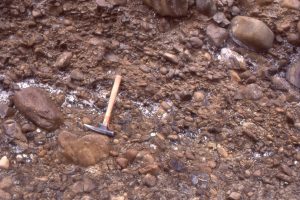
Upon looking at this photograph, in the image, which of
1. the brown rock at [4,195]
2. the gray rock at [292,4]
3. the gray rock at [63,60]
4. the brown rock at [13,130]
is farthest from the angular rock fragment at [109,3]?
the brown rock at [4,195]

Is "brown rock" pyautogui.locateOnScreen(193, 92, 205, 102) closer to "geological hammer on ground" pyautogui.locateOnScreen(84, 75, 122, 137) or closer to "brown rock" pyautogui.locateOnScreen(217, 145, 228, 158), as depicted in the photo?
"brown rock" pyautogui.locateOnScreen(217, 145, 228, 158)

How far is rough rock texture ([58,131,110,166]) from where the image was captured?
170 centimetres

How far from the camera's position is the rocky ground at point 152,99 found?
170 cm

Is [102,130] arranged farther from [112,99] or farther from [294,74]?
[294,74]

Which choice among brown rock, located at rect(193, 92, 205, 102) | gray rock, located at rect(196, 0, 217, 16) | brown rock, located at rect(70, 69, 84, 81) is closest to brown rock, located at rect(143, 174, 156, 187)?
brown rock, located at rect(193, 92, 205, 102)

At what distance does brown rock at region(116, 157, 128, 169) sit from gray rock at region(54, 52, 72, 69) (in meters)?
0.49

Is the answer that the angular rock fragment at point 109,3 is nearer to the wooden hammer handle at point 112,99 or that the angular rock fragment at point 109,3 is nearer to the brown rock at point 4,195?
the wooden hammer handle at point 112,99

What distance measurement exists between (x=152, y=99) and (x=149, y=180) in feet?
1.21

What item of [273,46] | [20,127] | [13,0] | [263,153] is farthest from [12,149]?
[273,46]

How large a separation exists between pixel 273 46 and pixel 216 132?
52 cm

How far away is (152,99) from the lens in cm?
A: 190

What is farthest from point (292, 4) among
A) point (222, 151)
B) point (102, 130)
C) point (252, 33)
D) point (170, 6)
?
point (102, 130)

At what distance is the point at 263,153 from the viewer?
6.01 feet

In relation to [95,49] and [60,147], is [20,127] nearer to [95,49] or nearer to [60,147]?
[60,147]
